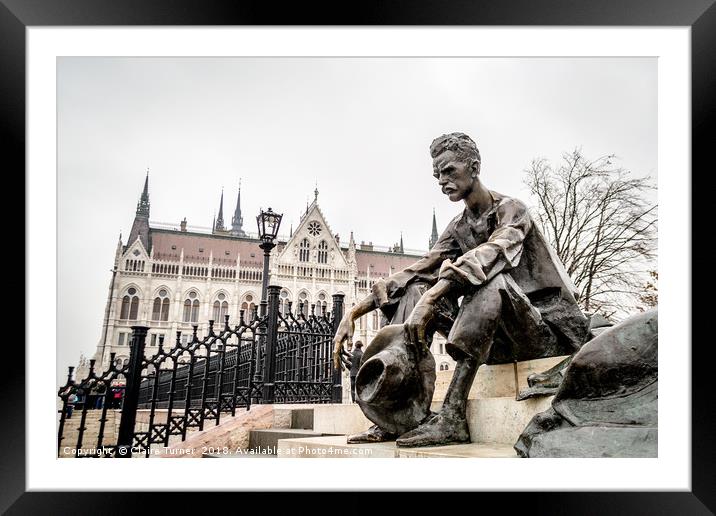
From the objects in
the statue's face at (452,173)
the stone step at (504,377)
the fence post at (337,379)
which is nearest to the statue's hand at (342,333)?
the stone step at (504,377)

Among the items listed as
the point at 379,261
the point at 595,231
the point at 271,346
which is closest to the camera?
the point at 271,346

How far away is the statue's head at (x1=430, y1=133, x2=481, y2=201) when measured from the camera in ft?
8.74

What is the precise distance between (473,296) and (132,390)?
4321 mm

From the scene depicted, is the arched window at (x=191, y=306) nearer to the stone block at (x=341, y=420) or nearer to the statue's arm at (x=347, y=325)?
the stone block at (x=341, y=420)

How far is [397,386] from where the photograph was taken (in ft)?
7.46

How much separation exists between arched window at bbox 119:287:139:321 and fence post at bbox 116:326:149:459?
5493 centimetres

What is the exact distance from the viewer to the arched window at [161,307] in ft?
185

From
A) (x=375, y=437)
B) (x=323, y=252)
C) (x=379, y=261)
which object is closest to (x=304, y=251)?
(x=323, y=252)

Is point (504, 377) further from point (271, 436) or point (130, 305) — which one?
point (130, 305)

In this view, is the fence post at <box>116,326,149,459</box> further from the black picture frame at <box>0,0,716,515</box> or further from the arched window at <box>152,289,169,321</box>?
the arched window at <box>152,289,169,321</box>

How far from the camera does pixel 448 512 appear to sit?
2.45 m
